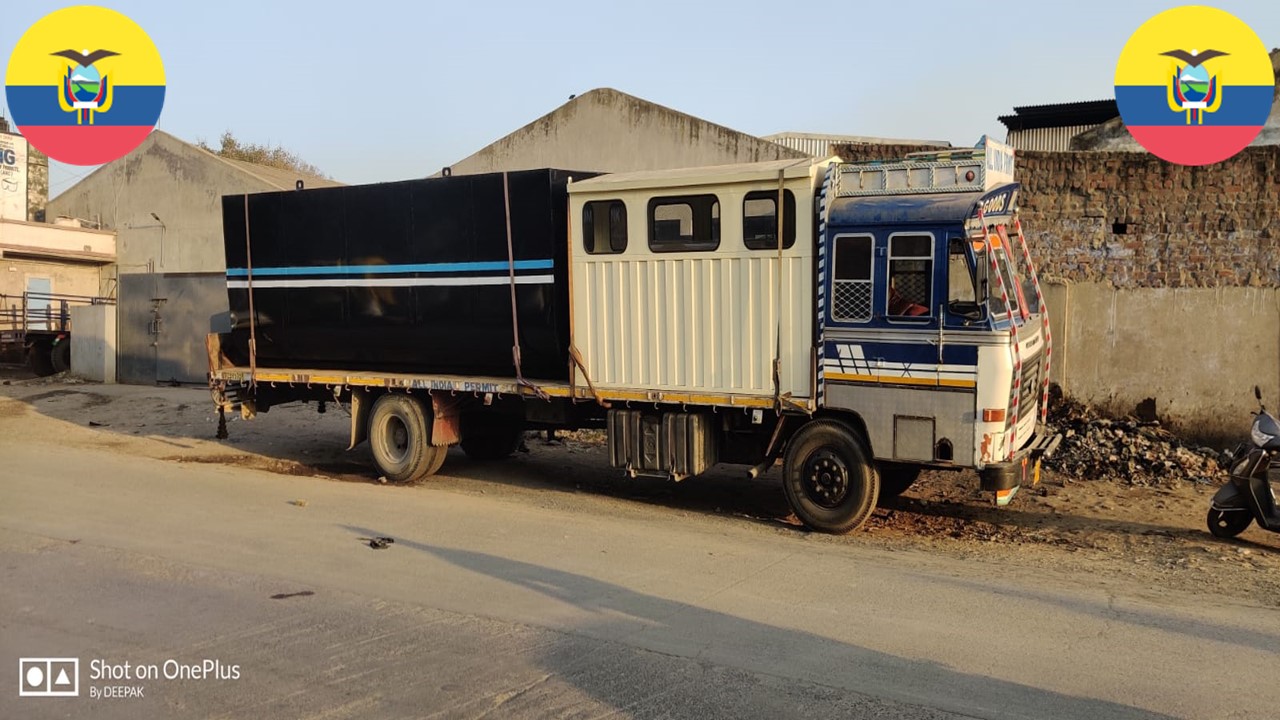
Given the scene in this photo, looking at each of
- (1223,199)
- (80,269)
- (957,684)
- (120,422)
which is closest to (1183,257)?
(1223,199)

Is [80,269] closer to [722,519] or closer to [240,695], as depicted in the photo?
[722,519]

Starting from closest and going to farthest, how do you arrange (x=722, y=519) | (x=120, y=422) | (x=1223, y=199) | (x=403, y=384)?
(x=722, y=519) → (x=403, y=384) → (x=1223, y=199) → (x=120, y=422)

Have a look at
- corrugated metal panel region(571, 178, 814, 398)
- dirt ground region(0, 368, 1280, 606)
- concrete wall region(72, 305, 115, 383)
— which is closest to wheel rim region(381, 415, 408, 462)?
dirt ground region(0, 368, 1280, 606)

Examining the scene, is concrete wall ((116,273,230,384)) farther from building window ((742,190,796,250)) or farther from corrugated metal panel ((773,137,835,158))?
building window ((742,190,796,250))

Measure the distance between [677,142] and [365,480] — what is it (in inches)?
361

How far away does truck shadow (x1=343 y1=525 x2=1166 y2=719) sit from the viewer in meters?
4.86

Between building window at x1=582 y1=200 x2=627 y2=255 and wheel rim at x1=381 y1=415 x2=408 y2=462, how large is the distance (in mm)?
3576

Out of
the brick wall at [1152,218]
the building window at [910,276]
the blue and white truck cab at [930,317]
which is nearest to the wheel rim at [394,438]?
the blue and white truck cab at [930,317]

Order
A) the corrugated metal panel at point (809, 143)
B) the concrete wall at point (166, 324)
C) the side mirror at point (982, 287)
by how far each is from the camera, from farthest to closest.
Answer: the concrete wall at point (166, 324) → the corrugated metal panel at point (809, 143) → the side mirror at point (982, 287)

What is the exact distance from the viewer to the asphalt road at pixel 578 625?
16.5ft

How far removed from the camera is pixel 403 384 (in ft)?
37.4

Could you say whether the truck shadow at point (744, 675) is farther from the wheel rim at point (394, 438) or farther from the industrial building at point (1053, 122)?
the industrial building at point (1053, 122)

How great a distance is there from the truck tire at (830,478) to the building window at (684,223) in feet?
6.77

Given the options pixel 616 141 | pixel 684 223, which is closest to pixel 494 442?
pixel 684 223
